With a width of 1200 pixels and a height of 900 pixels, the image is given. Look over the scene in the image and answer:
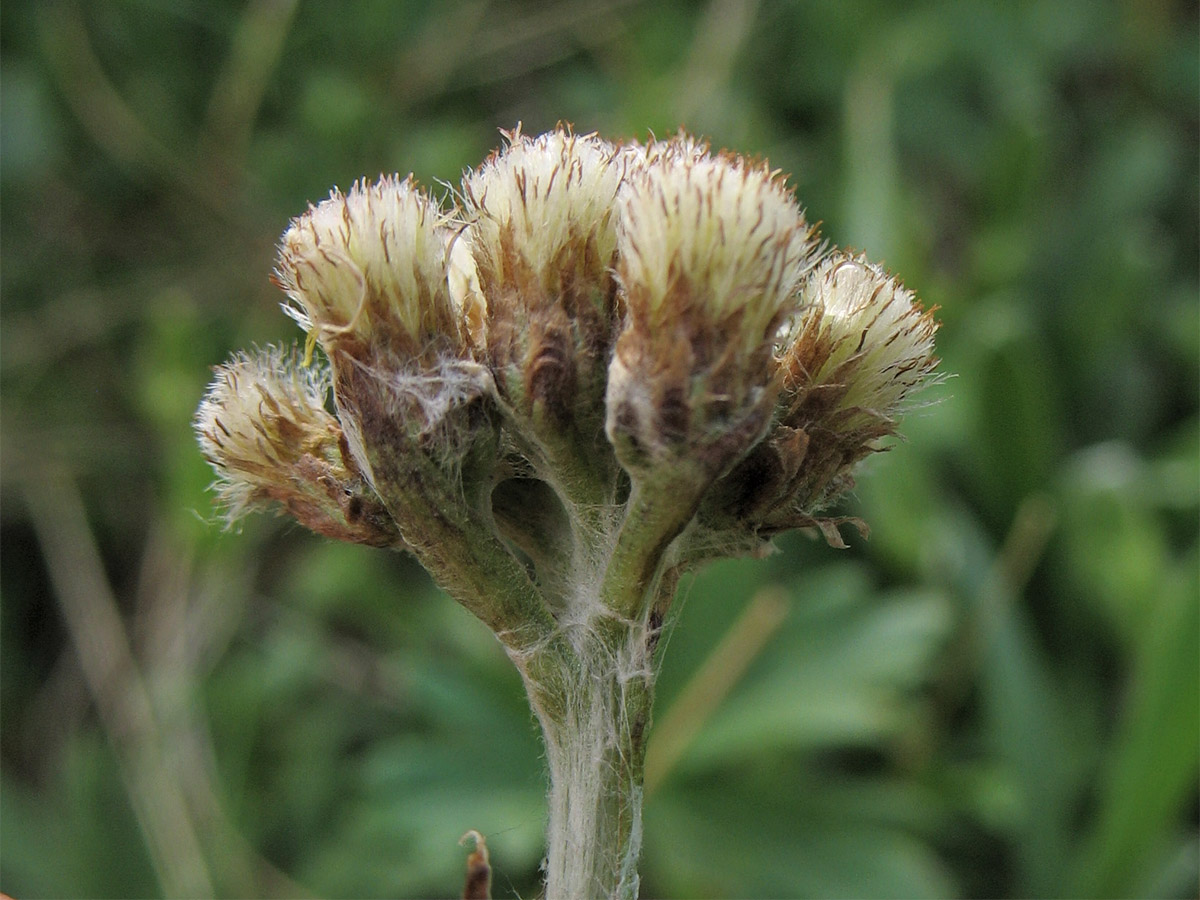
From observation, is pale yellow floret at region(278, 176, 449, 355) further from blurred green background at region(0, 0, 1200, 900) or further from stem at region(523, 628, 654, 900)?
blurred green background at region(0, 0, 1200, 900)

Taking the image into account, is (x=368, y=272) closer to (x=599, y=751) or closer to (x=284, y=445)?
(x=284, y=445)

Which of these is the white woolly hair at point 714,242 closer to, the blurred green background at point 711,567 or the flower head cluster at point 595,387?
the flower head cluster at point 595,387

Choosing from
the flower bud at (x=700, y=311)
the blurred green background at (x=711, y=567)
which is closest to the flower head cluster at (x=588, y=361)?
the flower bud at (x=700, y=311)

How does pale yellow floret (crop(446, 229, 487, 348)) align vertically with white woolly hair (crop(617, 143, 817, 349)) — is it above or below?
above

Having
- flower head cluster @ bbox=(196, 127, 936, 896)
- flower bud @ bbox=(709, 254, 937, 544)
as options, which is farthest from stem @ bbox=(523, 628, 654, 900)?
flower bud @ bbox=(709, 254, 937, 544)

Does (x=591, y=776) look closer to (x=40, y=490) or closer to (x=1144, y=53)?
(x=40, y=490)

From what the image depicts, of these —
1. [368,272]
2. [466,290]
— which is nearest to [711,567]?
[466,290]
